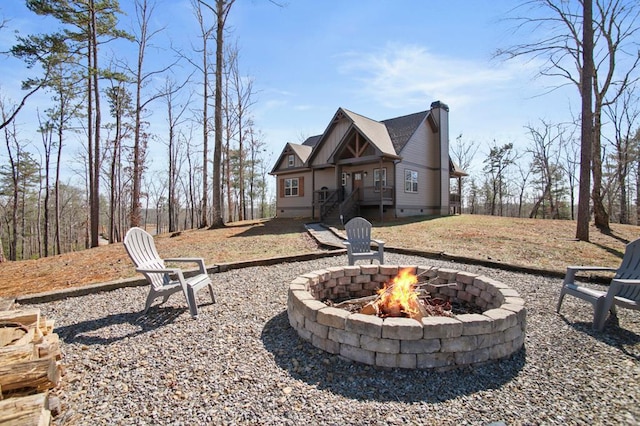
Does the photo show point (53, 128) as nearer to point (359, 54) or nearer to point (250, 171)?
point (250, 171)

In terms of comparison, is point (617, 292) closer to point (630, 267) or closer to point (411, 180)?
point (630, 267)

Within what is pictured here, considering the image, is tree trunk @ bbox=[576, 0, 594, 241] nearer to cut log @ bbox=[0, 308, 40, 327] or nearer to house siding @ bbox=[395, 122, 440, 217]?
house siding @ bbox=[395, 122, 440, 217]

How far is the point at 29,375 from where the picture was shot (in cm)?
183

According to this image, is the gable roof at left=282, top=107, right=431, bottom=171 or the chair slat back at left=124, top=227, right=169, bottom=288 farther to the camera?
the gable roof at left=282, top=107, right=431, bottom=171

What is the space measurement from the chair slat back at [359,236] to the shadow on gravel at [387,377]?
11.5 ft

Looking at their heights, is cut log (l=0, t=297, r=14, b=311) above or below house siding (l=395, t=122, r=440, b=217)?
below

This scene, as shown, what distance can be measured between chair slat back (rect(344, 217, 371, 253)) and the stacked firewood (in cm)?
477

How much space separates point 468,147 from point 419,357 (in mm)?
35575

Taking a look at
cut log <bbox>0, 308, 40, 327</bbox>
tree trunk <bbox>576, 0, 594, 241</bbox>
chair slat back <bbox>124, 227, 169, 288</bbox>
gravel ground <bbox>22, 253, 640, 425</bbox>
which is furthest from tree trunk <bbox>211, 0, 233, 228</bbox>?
tree trunk <bbox>576, 0, 594, 241</bbox>

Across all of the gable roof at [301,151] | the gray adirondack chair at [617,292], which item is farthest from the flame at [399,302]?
the gable roof at [301,151]

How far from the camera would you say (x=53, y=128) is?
1781 centimetres

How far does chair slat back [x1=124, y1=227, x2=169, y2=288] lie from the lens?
12.3ft

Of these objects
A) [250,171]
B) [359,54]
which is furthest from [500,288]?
[250,171]

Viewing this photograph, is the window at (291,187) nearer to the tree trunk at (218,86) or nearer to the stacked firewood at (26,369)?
the tree trunk at (218,86)
